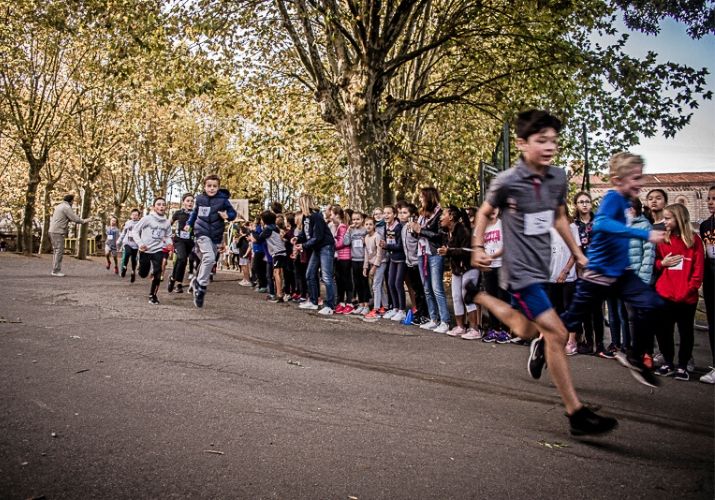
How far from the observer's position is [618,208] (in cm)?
576

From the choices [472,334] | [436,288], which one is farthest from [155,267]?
[472,334]

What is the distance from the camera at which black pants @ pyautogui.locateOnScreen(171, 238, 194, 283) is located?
15039 mm

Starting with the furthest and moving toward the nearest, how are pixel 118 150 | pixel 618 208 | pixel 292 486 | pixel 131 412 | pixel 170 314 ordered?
1. pixel 118 150
2. pixel 170 314
3. pixel 618 208
4. pixel 131 412
5. pixel 292 486

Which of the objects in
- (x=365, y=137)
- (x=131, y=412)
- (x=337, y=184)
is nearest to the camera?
(x=131, y=412)

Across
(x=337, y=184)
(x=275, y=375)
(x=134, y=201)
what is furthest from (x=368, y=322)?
(x=134, y=201)

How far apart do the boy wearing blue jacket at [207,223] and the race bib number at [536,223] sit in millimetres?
7988

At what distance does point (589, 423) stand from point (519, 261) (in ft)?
4.34

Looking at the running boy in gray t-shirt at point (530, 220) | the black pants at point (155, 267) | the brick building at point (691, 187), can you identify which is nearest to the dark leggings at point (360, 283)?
the black pants at point (155, 267)

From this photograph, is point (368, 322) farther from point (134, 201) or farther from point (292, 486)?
point (134, 201)

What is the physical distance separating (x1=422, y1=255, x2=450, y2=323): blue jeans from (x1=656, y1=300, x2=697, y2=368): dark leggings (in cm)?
388

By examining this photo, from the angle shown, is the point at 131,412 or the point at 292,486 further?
the point at 131,412

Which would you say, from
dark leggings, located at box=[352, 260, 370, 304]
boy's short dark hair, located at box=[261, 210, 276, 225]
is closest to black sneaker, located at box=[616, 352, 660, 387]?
dark leggings, located at box=[352, 260, 370, 304]

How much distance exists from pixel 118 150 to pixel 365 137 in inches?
1039

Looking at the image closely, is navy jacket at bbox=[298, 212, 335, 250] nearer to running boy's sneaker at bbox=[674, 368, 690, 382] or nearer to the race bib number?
running boy's sneaker at bbox=[674, 368, 690, 382]
